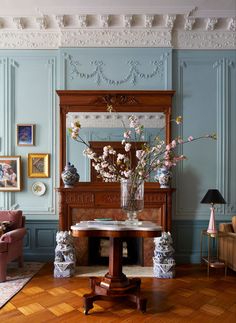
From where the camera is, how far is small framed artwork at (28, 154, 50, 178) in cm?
447

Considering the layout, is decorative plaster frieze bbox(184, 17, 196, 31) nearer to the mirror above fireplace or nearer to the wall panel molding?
the wall panel molding

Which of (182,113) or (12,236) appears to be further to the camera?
(182,113)

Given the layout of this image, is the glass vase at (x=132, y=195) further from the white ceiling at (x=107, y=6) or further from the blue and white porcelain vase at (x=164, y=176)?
the white ceiling at (x=107, y=6)

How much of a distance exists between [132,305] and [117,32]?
361 cm

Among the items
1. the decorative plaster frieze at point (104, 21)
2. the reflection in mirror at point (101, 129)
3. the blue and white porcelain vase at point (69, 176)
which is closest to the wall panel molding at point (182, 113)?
the reflection in mirror at point (101, 129)

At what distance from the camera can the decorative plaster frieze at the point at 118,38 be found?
447 centimetres

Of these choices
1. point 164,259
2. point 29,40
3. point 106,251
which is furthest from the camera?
point 29,40

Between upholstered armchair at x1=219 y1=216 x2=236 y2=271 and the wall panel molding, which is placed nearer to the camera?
upholstered armchair at x1=219 y1=216 x2=236 y2=271

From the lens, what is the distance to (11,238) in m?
3.58

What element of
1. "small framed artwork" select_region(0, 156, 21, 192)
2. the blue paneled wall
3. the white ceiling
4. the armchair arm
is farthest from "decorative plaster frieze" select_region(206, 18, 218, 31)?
the armchair arm

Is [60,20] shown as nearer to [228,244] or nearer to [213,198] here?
[213,198]

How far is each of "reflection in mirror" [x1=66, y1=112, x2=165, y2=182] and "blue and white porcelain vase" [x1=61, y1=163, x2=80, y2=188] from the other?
0.64 feet

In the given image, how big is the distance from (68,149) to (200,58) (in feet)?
7.70

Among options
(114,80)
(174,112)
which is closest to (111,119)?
(114,80)
